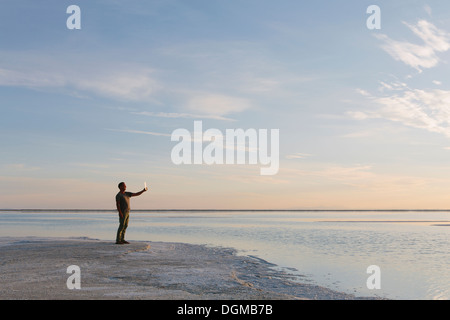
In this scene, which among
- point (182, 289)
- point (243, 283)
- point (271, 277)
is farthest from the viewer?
point (271, 277)

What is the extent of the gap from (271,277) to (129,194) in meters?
8.91

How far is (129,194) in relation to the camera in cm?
2000

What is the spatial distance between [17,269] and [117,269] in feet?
10.3

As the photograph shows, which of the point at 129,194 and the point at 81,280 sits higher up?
the point at 129,194

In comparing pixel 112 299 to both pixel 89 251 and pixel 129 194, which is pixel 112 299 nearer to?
pixel 89 251

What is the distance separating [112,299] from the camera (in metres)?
8.93

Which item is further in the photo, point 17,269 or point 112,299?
point 17,269

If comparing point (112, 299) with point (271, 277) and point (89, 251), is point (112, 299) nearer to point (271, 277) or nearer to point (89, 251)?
point (271, 277)
